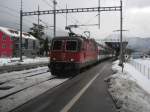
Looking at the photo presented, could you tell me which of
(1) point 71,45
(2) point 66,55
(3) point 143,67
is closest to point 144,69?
(3) point 143,67

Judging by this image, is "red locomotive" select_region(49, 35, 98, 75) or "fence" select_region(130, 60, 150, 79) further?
"fence" select_region(130, 60, 150, 79)

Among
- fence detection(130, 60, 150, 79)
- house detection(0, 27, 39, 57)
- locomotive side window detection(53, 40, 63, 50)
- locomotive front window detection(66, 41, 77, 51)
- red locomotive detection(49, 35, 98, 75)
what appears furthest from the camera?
house detection(0, 27, 39, 57)

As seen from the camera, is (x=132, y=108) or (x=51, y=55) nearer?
(x=132, y=108)

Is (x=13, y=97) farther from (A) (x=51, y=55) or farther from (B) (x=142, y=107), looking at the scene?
(A) (x=51, y=55)

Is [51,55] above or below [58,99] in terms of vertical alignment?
above

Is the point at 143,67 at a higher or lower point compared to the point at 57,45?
lower

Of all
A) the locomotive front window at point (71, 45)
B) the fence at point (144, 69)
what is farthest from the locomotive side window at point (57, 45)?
the fence at point (144, 69)

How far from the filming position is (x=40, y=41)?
9881 cm

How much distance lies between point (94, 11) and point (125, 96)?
26111 mm

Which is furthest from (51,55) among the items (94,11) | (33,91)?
(94,11)

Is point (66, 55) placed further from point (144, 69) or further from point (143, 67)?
point (143, 67)

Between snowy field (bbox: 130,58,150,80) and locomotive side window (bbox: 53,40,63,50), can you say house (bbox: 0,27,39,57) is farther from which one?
locomotive side window (bbox: 53,40,63,50)

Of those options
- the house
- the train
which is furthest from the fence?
the house

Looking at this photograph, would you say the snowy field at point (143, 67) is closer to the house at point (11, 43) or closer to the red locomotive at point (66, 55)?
the red locomotive at point (66, 55)
